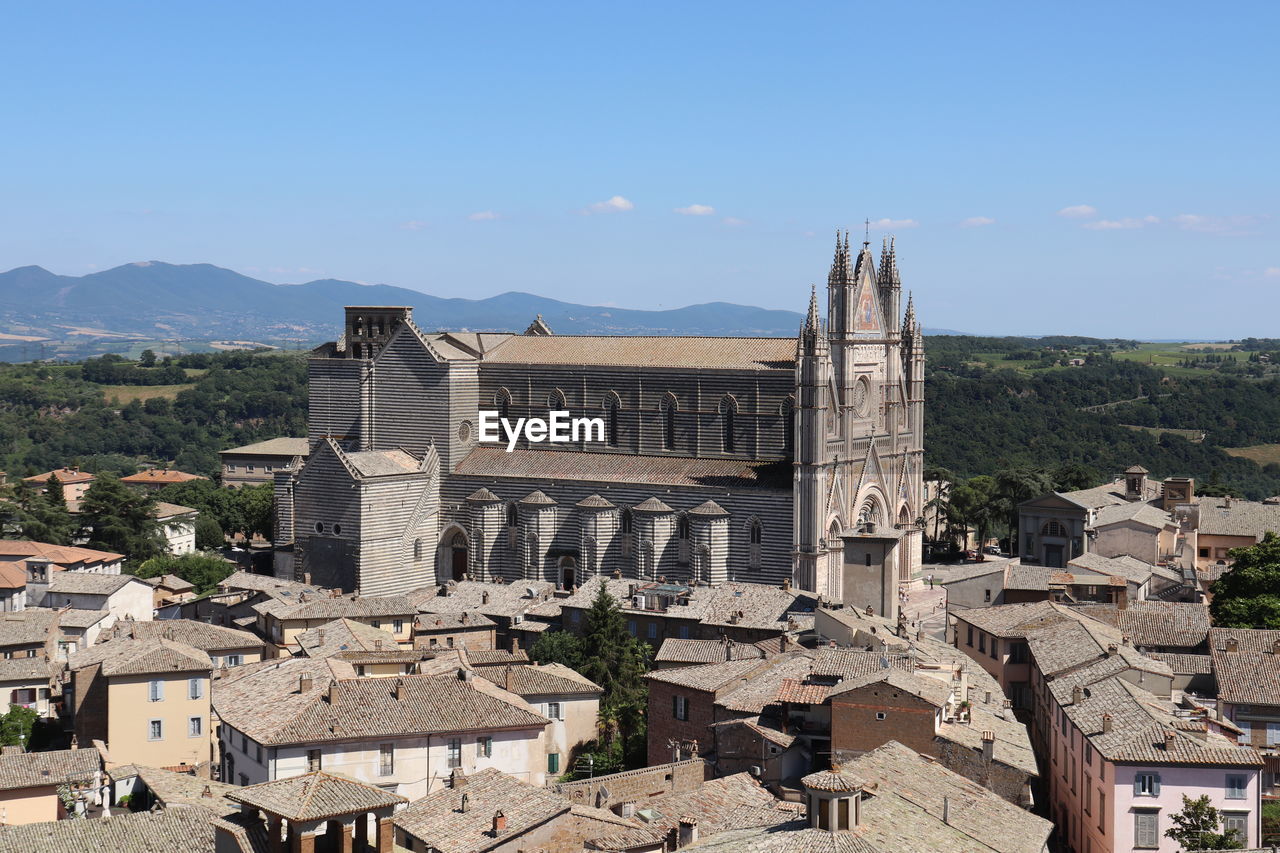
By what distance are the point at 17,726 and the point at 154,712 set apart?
4302 millimetres

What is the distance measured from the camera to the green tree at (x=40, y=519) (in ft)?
272

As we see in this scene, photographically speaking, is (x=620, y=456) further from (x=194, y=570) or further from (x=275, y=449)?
(x=275, y=449)

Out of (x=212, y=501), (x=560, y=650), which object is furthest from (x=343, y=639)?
(x=212, y=501)

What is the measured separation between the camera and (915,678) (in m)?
38.4

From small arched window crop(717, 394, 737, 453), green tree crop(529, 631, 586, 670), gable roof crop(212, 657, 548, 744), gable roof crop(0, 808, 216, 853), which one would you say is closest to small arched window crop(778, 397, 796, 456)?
small arched window crop(717, 394, 737, 453)

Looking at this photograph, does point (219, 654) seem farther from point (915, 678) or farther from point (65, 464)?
point (65, 464)

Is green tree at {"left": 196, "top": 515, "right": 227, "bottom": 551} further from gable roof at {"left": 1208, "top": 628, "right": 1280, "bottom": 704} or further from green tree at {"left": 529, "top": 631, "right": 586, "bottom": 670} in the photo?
gable roof at {"left": 1208, "top": 628, "right": 1280, "bottom": 704}

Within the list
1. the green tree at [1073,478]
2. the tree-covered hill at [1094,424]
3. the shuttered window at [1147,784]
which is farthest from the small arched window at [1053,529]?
the shuttered window at [1147,784]

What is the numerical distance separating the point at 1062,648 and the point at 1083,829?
9928mm

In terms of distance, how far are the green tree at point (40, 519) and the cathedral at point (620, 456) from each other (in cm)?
1428

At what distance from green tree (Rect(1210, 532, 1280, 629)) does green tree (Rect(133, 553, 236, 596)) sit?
40082 mm

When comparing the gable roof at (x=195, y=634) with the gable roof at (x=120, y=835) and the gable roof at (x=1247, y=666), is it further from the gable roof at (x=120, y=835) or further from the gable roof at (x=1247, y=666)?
the gable roof at (x=1247, y=666)

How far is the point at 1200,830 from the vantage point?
110 ft

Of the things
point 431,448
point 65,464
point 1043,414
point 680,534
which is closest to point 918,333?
point 680,534
